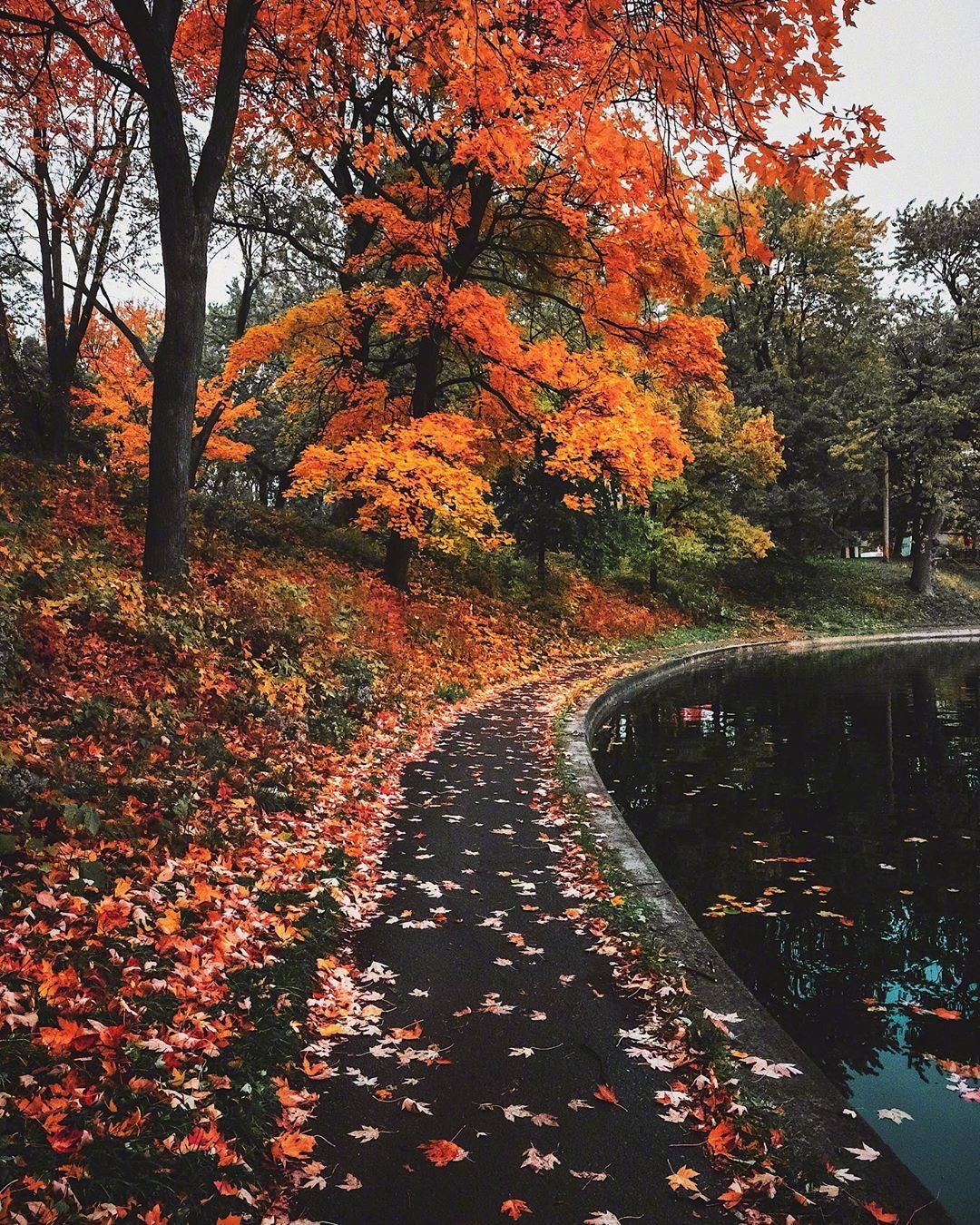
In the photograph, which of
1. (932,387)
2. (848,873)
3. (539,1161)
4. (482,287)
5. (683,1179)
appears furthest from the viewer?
(932,387)

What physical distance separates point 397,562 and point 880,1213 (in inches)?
578

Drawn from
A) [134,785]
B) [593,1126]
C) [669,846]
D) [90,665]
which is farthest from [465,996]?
[90,665]

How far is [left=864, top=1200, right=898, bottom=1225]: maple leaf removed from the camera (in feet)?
8.45

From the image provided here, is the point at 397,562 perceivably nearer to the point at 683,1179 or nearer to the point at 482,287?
the point at 482,287

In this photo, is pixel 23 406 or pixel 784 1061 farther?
pixel 23 406

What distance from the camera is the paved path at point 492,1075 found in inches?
107

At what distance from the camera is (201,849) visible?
5.14 m

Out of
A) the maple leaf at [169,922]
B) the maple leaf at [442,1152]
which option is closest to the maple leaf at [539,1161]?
the maple leaf at [442,1152]

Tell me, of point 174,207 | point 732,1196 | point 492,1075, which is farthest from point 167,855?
point 174,207

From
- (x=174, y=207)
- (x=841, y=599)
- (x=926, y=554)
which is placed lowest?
(x=841, y=599)

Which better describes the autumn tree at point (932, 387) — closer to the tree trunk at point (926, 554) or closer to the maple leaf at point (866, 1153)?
the tree trunk at point (926, 554)

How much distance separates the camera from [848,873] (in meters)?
6.73

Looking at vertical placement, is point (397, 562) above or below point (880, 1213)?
above

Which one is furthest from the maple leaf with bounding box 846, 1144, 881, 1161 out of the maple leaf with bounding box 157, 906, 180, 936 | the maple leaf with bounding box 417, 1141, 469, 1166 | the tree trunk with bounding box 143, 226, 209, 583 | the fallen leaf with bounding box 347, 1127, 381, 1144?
the tree trunk with bounding box 143, 226, 209, 583
